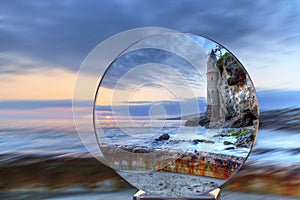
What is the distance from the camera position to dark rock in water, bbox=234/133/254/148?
1.91 m

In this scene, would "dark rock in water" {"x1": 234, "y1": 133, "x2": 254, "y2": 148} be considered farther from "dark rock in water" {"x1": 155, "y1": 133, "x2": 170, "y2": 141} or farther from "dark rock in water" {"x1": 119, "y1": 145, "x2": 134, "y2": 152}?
"dark rock in water" {"x1": 119, "y1": 145, "x2": 134, "y2": 152}

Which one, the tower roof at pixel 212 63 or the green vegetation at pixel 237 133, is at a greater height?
the tower roof at pixel 212 63

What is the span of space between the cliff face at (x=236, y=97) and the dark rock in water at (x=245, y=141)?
63mm

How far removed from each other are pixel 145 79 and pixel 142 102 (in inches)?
5.2

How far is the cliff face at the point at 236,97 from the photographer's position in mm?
1913

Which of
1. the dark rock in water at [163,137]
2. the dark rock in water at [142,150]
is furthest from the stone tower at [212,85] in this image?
the dark rock in water at [142,150]

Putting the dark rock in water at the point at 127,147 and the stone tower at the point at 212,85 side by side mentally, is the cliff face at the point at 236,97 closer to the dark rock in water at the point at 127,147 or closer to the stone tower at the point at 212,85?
the stone tower at the point at 212,85

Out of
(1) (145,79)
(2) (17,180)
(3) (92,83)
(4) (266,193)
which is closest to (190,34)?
(1) (145,79)

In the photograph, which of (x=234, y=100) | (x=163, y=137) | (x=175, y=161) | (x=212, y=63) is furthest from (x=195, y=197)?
(x=212, y=63)

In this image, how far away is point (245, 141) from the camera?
1.92m

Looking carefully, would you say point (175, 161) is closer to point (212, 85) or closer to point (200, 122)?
point (200, 122)

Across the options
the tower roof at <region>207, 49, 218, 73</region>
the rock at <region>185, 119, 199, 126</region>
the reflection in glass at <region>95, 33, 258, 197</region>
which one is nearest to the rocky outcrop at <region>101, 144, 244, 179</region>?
the reflection in glass at <region>95, 33, 258, 197</region>

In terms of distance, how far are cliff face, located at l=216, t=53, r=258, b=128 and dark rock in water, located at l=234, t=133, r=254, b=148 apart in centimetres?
6

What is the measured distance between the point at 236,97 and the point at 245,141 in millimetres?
234
